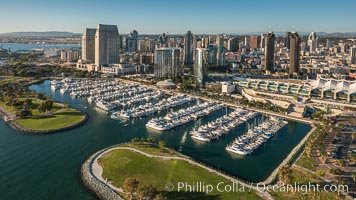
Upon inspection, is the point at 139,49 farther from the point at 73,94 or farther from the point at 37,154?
the point at 37,154

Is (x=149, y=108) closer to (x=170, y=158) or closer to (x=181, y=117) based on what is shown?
(x=181, y=117)

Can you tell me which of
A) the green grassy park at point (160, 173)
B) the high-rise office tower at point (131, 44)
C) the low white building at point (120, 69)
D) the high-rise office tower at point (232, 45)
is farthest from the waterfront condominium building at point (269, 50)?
the green grassy park at point (160, 173)

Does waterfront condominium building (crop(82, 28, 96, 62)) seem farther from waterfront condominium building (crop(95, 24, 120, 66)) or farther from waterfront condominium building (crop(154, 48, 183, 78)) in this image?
waterfront condominium building (crop(154, 48, 183, 78))

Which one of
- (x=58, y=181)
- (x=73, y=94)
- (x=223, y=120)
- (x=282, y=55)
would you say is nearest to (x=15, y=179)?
(x=58, y=181)

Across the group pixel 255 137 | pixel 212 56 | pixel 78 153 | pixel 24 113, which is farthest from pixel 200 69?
pixel 78 153

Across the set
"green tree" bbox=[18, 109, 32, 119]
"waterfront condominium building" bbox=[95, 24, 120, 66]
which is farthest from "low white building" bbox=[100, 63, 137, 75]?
"green tree" bbox=[18, 109, 32, 119]

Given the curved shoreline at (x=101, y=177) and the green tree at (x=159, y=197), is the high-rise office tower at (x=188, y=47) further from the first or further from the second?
the green tree at (x=159, y=197)
